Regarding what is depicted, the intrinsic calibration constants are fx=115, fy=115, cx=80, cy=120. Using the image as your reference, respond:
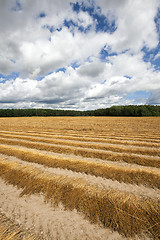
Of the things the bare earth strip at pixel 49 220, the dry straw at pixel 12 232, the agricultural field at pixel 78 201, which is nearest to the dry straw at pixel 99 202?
the agricultural field at pixel 78 201

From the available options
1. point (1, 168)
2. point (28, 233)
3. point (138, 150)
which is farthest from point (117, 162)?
point (1, 168)

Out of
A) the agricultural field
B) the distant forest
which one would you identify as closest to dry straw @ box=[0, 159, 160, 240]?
the agricultural field

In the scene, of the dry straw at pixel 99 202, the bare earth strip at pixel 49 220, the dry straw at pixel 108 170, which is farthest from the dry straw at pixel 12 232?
the dry straw at pixel 108 170

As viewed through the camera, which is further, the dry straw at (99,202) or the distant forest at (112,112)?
the distant forest at (112,112)

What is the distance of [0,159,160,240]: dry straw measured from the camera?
316 cm

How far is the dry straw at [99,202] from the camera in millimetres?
3156

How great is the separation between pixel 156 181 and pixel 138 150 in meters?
4.50

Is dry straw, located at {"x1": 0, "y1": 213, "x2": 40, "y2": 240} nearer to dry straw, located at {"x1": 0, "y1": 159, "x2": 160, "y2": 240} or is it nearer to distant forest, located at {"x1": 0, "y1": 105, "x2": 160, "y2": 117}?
dry straw, located at {"x1": 0, "y1": 159, "x2": 160, "y2": 240}

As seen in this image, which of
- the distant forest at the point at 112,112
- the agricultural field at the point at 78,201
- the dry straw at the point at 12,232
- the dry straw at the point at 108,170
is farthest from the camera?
the distant forest at the point at 112,112

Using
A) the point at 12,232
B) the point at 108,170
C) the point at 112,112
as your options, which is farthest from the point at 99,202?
the point at 112,112

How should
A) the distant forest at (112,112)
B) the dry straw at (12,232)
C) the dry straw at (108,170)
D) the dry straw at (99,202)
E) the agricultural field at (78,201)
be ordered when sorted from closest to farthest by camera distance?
the dry straw at (12,232) < the agricultural field at (78,201) < the dry straw at (99,202) < the dry straw at (108,170) < the distant forest at (112,112)

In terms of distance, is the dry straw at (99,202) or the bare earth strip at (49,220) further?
the dry straw at (99,202)

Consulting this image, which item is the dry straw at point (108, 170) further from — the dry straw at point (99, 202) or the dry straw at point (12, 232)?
the dry straw at point (12, 232)

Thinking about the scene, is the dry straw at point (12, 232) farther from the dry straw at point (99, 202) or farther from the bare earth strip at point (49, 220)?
the dry straw at point (99, 202)
